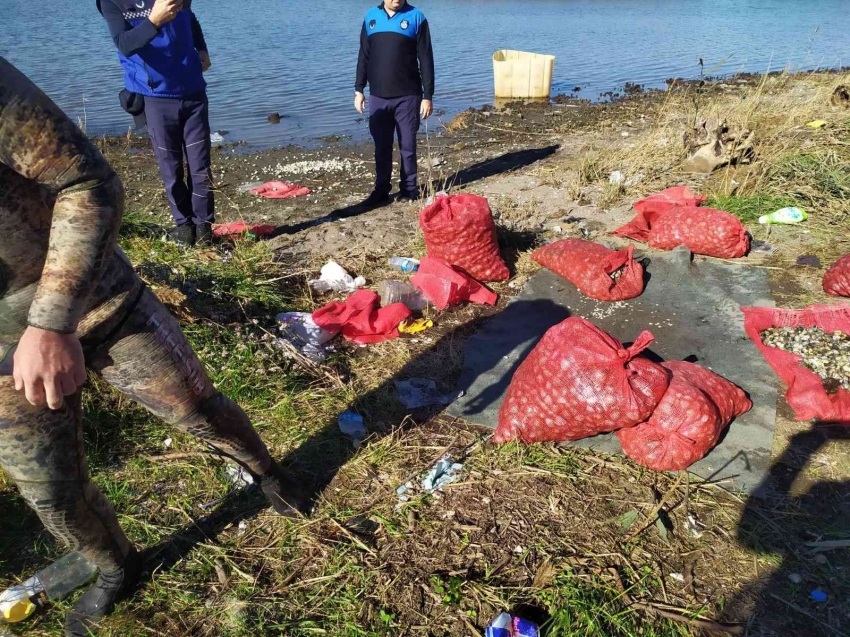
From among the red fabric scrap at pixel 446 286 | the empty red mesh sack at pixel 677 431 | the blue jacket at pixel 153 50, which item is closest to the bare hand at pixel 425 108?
the blue jacket at pixel 153 50

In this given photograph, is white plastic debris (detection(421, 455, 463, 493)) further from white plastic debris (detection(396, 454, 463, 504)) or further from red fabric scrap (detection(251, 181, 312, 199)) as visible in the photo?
red fabric scrap (detection(251, 181, 312, 199))

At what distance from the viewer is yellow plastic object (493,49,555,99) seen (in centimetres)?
1041

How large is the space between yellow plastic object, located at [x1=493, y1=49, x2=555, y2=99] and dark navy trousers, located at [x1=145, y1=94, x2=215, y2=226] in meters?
7.57

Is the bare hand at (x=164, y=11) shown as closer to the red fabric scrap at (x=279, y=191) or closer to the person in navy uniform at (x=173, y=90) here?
the person in navy uniform at (x=173, y=90)

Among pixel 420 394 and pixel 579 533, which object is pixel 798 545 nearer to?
pixel 579 533

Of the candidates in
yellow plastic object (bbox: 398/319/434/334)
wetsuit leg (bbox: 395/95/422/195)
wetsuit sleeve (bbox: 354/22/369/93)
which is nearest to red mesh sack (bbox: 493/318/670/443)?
yellow plastic object (bbox: 398/319/434/334)

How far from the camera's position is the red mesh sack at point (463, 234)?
3840 millimetres

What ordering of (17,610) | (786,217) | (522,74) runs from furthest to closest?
1. (522,74)
2. (786,217)
3. (17,610)

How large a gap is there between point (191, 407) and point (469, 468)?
1256 mm

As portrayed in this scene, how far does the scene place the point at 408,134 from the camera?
18.3 ft

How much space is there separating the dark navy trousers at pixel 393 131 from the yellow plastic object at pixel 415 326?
101 inches

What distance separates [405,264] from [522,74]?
7865 millimetres

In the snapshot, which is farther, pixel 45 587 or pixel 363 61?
pixel 363 61

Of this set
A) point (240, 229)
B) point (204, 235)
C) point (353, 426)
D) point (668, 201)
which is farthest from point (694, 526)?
point (240, 229)
